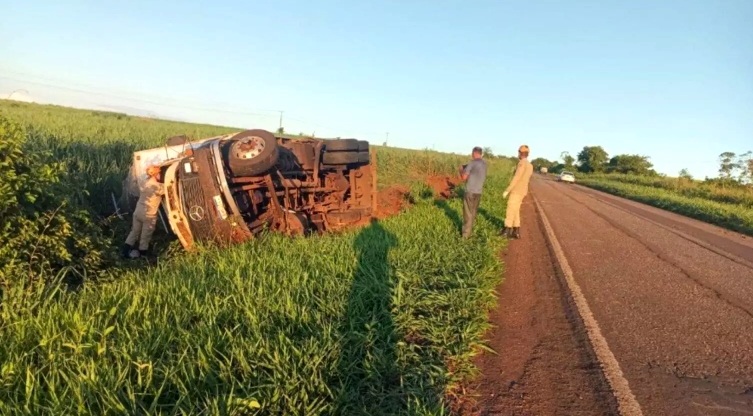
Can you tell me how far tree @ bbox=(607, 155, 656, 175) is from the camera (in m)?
65.9

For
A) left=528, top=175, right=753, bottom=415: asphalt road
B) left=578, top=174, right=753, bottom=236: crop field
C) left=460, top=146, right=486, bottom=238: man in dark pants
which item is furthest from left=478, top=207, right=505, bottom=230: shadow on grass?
left=578, top=174, right=753, bottom=236: crop field

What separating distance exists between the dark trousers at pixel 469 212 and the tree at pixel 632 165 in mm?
67472

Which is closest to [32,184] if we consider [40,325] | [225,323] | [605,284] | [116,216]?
[40,325]

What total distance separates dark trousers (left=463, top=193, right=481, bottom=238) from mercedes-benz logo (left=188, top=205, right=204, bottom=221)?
14.3ft

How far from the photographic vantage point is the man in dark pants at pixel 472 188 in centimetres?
802

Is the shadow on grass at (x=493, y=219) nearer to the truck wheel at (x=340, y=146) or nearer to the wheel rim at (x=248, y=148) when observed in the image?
the truck wheel at (x=340, y=146)

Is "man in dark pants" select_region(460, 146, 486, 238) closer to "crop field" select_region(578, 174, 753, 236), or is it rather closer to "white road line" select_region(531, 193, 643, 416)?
"white road line" select_region(531, 193, 643, 416)

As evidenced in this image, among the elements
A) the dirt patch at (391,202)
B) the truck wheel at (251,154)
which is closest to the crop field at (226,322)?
the truck wheel at (251,154)

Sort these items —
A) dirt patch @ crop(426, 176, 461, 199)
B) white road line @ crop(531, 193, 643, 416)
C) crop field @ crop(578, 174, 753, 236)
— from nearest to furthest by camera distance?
1. white road line @ crop(531, 193, 643, 416)
2. crop field @ crop(578, 174, 753, 236)
3. dirt patch @ crop(426, 176, 461, 199)

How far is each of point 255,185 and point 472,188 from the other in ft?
12.7

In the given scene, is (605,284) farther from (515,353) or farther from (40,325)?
(40,325)

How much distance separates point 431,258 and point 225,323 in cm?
310

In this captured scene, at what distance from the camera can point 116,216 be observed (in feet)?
25.7

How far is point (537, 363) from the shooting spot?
3732mm
